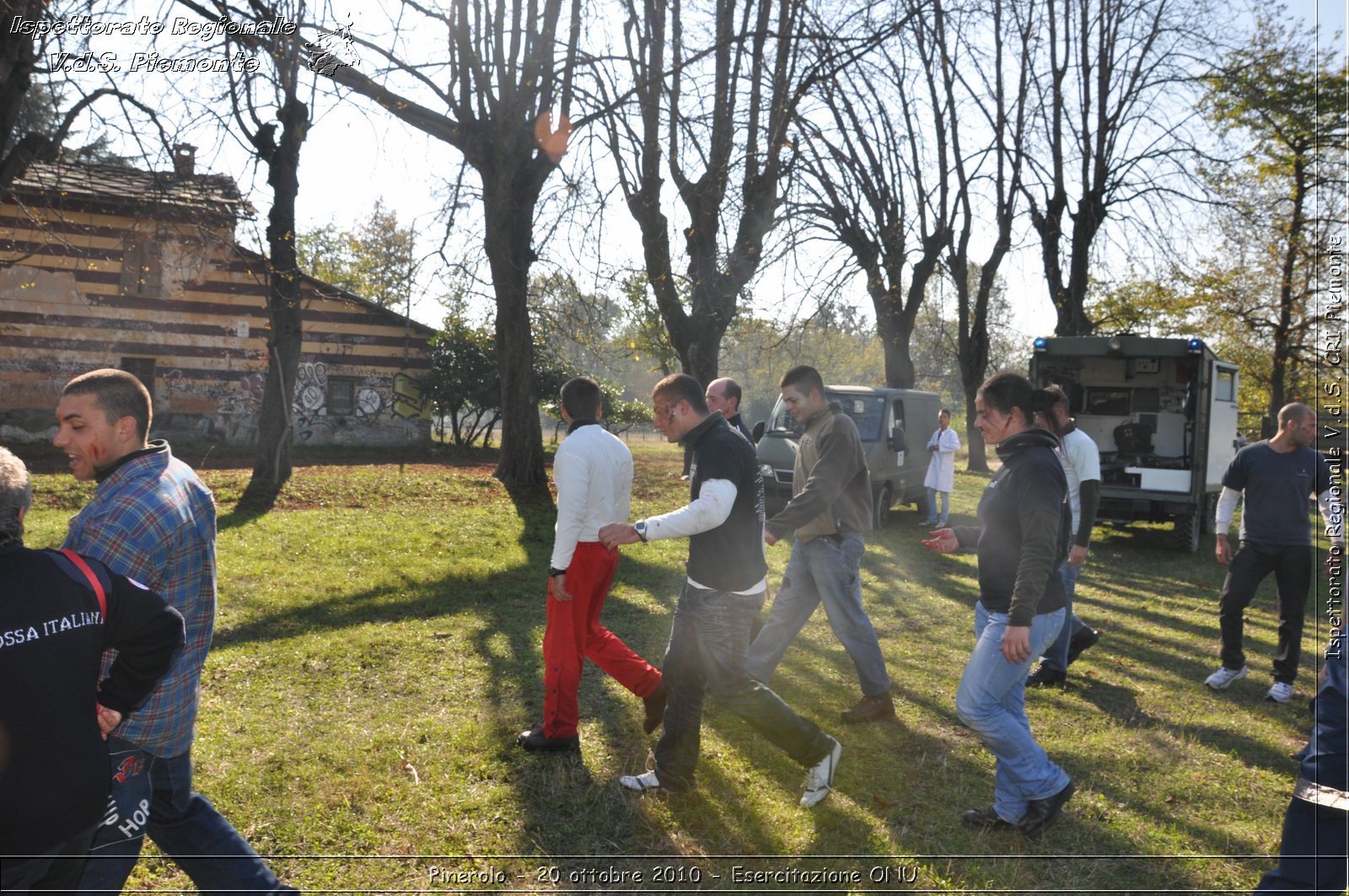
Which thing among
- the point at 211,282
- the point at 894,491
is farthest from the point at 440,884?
the point at 211,282

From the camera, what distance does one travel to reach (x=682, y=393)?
459 centimetres

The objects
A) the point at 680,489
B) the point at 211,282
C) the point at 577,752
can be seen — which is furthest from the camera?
the point at 211,282

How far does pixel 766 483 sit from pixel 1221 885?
1077cm

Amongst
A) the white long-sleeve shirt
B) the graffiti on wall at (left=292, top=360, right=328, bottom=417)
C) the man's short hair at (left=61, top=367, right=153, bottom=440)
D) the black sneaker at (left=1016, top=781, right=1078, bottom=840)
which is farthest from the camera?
the graffiti on wall at (left=292, top=360, right=328, bottom=417)

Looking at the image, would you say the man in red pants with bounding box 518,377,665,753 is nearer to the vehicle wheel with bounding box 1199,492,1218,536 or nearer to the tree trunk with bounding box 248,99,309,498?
the tree trunk with bounding box 248,99,309,498

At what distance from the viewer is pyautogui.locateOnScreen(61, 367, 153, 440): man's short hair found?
285 cm

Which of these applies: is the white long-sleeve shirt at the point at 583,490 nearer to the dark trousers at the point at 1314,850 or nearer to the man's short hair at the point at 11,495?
the man's short hair at the point at 11,495

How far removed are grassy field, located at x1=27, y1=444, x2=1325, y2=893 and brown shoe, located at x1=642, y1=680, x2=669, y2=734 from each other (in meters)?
0.18

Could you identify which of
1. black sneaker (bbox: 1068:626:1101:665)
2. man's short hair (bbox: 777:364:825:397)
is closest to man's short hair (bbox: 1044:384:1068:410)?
man's short hair (bbox: 777:364:825:397)

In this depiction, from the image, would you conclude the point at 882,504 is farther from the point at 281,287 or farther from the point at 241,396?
the point at 241,396

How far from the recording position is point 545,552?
1173 centimetres

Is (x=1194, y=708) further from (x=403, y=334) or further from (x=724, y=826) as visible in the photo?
(x=403, y=334)

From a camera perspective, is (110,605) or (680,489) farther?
(680,489)

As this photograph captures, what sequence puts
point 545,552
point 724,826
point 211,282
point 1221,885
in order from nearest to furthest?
point 1221,885 → point 724,826 → point 545,552 → point 211,282
